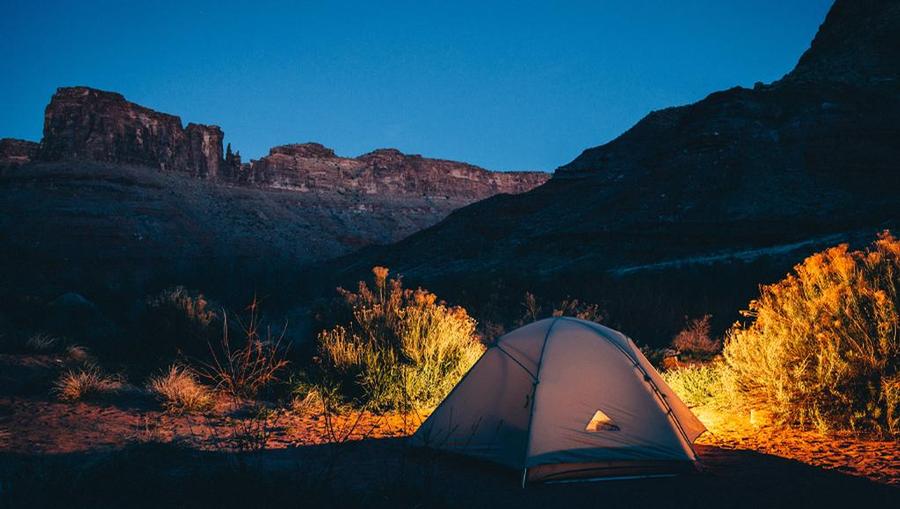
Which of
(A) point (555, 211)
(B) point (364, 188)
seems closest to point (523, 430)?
(A) point (555, 211)

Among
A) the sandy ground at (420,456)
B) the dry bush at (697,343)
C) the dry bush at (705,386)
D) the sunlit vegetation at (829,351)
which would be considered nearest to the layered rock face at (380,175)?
the dry bush at (697,343)

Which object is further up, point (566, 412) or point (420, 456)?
point (566, 412)

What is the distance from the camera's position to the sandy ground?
168 inches

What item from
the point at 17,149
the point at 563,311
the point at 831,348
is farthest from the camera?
the point at 17,149

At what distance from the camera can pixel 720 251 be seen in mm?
25578

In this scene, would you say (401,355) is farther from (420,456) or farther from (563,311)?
(563,311)

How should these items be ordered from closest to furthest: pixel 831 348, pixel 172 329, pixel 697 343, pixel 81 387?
pixel 831 348
pixel 81 387
pixel 172 329
pixel 697 343

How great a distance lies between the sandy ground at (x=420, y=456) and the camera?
4262 millimetres

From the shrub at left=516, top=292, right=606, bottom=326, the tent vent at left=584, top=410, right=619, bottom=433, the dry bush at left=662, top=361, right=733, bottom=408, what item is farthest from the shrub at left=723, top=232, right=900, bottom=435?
the shrub at left=516, top=292, right=606, bottom=326

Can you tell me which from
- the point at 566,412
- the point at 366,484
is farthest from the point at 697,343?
the point at 366,484

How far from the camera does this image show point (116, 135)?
71188 millimetres

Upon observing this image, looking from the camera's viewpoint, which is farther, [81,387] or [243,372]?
[243,372]

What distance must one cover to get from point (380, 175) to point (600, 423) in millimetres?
89648

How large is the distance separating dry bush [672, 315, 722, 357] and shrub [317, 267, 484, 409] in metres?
4.93
